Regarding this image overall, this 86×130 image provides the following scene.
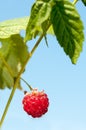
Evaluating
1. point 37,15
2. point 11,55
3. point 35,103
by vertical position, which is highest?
point 37,15

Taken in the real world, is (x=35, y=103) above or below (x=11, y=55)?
below

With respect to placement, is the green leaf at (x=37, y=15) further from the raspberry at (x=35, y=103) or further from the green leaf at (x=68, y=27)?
the raspberry at (x=35, y=103)

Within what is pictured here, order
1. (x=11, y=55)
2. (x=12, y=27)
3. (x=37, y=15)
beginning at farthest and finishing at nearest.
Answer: (x=11, y=55) → (x=12, y=27) → (x=37, y=15)

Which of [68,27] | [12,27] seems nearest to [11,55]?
[12,27]

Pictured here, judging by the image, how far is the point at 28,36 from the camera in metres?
1.62

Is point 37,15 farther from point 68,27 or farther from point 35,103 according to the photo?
point 35,103

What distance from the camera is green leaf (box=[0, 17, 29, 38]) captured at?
1.87m

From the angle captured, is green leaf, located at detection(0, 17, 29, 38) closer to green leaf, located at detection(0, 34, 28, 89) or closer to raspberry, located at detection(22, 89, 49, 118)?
green leaf, located at detection(0, 34, 28, 89)

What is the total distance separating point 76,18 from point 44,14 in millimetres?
124

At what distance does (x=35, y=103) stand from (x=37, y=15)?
0.60 metres

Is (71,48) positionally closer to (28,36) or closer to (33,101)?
(28,36)

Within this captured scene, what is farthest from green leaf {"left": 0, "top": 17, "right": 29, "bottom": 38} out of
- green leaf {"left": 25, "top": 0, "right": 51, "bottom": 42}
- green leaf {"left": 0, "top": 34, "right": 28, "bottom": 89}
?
green leaf {"left": 25, "top": 0, "right": 51, "bottom": 42}

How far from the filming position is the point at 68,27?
1.61m

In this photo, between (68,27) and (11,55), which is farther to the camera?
(11,55)
